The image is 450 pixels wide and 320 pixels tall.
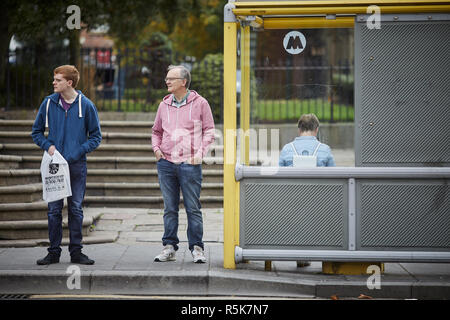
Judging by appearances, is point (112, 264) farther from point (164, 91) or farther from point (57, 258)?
point (164, 91)

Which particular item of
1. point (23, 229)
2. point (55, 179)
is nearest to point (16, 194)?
point (23, 229)

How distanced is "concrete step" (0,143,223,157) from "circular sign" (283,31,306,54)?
5.50 m

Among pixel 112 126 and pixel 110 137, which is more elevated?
pixel 112 126

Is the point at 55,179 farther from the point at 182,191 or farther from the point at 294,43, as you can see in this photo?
the point at 294,43

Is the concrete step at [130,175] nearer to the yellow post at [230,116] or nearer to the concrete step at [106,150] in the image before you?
the concrete step at [106,150]

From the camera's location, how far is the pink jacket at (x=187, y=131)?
6566 millimetres

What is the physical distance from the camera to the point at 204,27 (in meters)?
32.0

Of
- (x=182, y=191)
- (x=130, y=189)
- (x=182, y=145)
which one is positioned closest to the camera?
(x=182, y=145)

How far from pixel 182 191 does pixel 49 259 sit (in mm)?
1406

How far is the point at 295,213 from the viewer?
20.8ft

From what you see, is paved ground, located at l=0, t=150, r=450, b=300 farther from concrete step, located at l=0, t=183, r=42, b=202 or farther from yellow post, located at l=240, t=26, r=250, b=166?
concrete step, located at l=0, t=183, r=42, b=202

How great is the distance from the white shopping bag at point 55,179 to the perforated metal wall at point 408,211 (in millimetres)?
2674

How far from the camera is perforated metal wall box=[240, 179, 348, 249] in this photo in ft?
20.7

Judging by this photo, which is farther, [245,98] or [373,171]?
[245,98]
